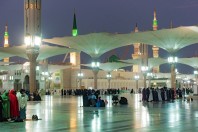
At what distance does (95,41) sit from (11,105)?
2672 centimetres

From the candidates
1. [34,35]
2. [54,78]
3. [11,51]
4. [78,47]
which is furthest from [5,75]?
[34,35]

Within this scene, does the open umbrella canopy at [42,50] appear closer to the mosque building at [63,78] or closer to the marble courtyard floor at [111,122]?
the mosque building at [63,78]

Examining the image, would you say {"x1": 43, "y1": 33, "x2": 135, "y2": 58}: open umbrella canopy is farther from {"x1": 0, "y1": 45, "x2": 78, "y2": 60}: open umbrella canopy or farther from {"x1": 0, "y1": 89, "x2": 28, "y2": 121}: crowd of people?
{"x1": 0, "y1": 89, "x2": 28, "y2": 121}: crowd of people

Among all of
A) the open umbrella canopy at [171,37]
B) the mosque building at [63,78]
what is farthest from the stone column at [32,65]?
the mosque building at [63,78]

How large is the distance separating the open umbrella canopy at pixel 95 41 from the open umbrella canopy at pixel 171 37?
6.06 ft

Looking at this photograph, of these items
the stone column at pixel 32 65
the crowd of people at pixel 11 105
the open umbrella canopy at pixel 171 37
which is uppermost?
the open umbrella canopy at pixel 171 37

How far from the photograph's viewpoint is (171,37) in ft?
106

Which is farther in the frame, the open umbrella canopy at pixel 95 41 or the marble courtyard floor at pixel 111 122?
the open umbrella canopy at pixel 95 41

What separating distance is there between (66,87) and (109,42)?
3133 centimetres

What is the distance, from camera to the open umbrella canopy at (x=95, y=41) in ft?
119

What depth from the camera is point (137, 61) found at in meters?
62.5

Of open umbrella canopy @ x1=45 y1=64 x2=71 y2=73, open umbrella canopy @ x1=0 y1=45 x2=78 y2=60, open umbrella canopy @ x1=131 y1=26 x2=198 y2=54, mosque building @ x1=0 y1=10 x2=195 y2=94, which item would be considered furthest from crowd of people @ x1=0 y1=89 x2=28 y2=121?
open umbrella canopy @ x1=45 y1=64 x2=71 y2=73

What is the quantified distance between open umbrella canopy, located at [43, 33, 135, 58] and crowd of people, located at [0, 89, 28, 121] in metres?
24.2

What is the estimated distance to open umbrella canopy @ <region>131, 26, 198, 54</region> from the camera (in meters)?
30.6
